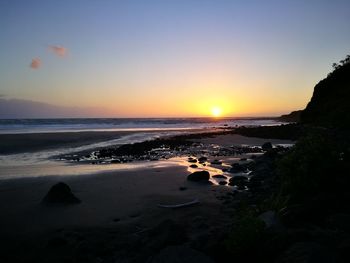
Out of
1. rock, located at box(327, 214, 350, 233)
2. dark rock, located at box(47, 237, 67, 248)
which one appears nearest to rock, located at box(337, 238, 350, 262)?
rock, located at box(327, 214, 350, 233)

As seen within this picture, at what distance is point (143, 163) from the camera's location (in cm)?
1870

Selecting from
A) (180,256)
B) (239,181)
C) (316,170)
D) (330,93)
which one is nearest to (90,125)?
(330,93)

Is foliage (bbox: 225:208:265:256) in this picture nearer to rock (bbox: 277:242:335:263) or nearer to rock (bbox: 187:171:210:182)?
rock (bbox: 277:242:335:263)

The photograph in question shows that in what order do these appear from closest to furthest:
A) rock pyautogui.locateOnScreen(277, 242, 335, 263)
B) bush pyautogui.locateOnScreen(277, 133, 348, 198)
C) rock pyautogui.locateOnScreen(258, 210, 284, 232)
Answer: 1. rock pyautogui.locateOnScreen(277, 242, 335, 263)
2. rock pyautogui.locateOnScreen(258, 210, 284, 232)
3. bush pyautogui.locateOnScreen(277, 133, 348, 198)

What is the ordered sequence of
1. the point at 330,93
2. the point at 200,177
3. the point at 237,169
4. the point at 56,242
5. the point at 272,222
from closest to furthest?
the point at 272,222 → the point at 56,242 → the point at 200,177 → the point at 237,169 → the point at 330,93

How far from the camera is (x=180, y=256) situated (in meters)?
4.76

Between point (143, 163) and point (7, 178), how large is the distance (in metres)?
6.86

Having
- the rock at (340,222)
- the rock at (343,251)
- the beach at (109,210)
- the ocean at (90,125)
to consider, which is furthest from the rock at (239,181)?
the ocean at (90,125)

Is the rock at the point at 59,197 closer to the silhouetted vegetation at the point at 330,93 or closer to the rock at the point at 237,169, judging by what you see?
the rock at the point at 237,169

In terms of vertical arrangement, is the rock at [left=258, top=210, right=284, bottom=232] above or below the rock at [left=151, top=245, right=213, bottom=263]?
above

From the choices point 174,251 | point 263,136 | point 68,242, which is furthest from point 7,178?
point 263,136

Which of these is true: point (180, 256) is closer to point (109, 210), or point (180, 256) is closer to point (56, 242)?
point (56, 242)

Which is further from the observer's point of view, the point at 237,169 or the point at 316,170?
the point at 237,169

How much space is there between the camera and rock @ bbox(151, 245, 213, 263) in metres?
4.71
